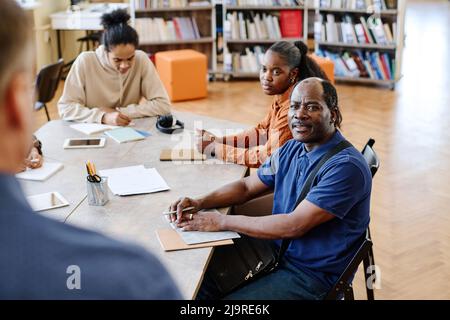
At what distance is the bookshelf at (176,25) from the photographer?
7141 mm

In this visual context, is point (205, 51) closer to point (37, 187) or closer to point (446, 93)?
point (446, 93)

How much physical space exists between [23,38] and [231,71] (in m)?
7.09

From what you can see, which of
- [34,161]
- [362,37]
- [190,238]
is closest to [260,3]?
[362,37]

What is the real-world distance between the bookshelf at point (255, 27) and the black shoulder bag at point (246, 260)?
5290mm

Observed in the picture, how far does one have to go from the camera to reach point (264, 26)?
7434mm

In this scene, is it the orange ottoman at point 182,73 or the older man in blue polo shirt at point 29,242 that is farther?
the orange ottoman at point 182,73

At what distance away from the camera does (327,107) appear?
237 cm

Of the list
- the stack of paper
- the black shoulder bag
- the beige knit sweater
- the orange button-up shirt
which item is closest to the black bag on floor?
the black shoulder bag

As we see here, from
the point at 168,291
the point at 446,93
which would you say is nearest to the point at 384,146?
the point at 446,93

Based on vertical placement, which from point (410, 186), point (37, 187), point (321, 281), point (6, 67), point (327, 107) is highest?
point (6, 67)

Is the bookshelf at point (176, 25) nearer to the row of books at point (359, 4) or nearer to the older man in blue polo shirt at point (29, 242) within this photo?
the row of books at point (359, 4)

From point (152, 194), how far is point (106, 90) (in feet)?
4.46

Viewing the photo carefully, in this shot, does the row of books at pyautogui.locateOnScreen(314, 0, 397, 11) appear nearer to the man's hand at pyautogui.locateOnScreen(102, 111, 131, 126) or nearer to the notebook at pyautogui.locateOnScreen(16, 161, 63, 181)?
the man's hand at pyautogui.locateOnScreen(102, 111, 131, 126)

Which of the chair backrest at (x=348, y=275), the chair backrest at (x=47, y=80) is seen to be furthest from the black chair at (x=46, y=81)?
the chair backrest at (x=348, y=275)
